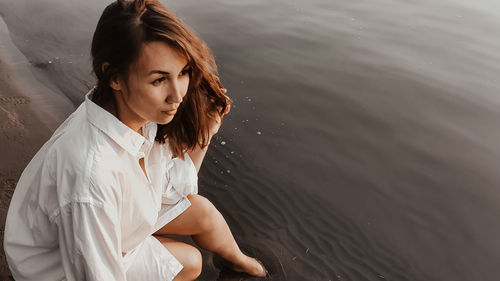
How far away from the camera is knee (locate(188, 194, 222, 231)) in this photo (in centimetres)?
236

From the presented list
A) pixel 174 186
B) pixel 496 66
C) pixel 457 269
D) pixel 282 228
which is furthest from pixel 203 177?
pixel 496 66

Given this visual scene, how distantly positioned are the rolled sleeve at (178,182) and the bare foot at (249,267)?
73cm

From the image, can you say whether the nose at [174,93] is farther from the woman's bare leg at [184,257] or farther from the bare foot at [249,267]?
the bare foot at [249,267]

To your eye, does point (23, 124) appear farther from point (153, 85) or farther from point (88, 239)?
point (88, 239)

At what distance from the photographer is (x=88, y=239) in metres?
1.53

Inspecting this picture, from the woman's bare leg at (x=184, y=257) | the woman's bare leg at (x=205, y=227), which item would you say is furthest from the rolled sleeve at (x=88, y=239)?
the woman's bare leg at (x=205, y=227)

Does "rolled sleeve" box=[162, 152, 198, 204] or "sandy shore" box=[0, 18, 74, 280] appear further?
"sandy shore" box=[0, 18, 74, 280]

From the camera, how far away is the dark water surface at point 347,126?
3266 millimetres

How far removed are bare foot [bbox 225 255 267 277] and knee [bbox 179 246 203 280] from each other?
0.48 m

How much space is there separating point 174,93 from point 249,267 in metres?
1.51

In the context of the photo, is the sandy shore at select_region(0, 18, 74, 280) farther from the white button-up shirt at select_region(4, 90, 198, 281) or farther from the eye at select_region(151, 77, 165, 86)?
the eye at select_region(151, 77, 165, 86)

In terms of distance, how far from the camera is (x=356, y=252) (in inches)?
127

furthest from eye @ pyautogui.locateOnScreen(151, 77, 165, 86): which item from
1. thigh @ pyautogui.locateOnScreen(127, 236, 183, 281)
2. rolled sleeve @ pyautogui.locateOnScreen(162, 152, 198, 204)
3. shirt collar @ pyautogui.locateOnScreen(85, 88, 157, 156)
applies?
thigh @ pyautogui.locateOnScreen(127, 236, 183, 281)

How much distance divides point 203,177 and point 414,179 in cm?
187
